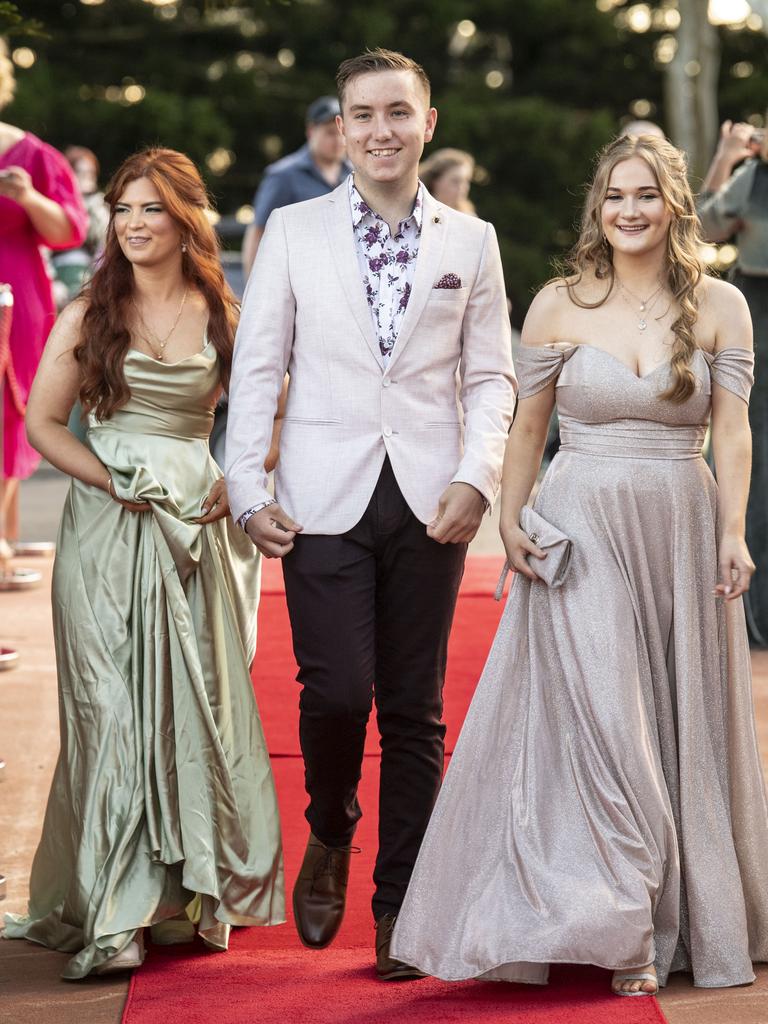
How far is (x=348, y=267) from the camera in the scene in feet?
14.0

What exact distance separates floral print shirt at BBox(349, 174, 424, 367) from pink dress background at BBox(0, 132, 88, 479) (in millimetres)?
3287

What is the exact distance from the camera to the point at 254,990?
13.5 feet

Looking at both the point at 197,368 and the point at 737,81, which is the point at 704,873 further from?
the point at 737,81

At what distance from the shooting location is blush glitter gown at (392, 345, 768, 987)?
13.4 ft

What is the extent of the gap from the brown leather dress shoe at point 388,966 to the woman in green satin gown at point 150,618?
0.32 m

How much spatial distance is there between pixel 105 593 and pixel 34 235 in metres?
3.61

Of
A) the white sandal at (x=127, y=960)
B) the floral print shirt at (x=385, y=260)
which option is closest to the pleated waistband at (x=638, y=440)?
the floral print shirt at (x=385, y=260)

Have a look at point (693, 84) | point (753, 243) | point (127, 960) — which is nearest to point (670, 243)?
point (127, 960)

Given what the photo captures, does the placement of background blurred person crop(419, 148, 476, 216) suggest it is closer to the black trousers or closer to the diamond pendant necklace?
the diamond pendant necklace

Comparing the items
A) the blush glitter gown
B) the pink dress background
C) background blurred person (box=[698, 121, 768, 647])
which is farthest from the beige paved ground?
the pink dress background

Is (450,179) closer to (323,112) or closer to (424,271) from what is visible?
(323,112)

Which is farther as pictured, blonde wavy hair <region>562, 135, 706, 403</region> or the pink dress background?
the pink dress background

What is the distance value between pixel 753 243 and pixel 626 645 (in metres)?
3.80

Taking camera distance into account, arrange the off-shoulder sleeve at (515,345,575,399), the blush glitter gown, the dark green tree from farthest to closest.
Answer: the dark green tree → the off-shoulder sleeve at (515,345,575,399) → the blush glitter gown
